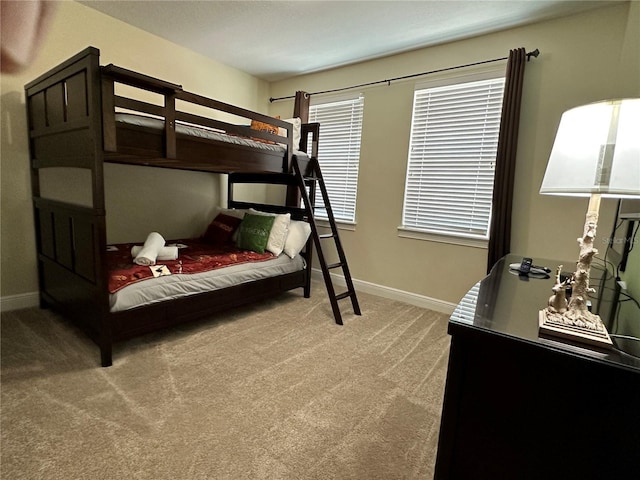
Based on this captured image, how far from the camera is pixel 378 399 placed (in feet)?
5.95

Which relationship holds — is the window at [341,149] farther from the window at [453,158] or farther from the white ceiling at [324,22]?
the window at [453,158]

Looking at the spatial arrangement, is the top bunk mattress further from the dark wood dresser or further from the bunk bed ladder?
the dark wood dresser

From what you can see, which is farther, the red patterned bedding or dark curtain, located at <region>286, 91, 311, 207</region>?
dark curtain, located at <region>286, 91, 311, 207</region>

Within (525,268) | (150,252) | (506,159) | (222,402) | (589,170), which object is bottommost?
(222,402)

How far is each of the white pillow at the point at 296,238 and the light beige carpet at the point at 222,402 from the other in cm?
82

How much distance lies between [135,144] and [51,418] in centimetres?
152

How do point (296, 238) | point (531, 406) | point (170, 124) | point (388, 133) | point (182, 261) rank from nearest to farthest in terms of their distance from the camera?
1. point (531, 406)
2. point (170, 124)
3. point (182, 261)
4. point (296, 238)
5. point (388, 133)

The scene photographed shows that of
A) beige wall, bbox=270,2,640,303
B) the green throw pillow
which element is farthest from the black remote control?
the green throw pillow

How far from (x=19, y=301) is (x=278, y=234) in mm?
2262

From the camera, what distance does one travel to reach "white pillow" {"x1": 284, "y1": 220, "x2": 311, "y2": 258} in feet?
10.6

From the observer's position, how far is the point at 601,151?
33.0 inches

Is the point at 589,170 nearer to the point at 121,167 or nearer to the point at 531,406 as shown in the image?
the point at 531,406

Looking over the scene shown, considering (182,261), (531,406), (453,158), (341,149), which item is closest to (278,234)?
(182,261)

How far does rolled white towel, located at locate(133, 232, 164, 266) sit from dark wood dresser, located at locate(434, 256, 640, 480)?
7.16 ft
